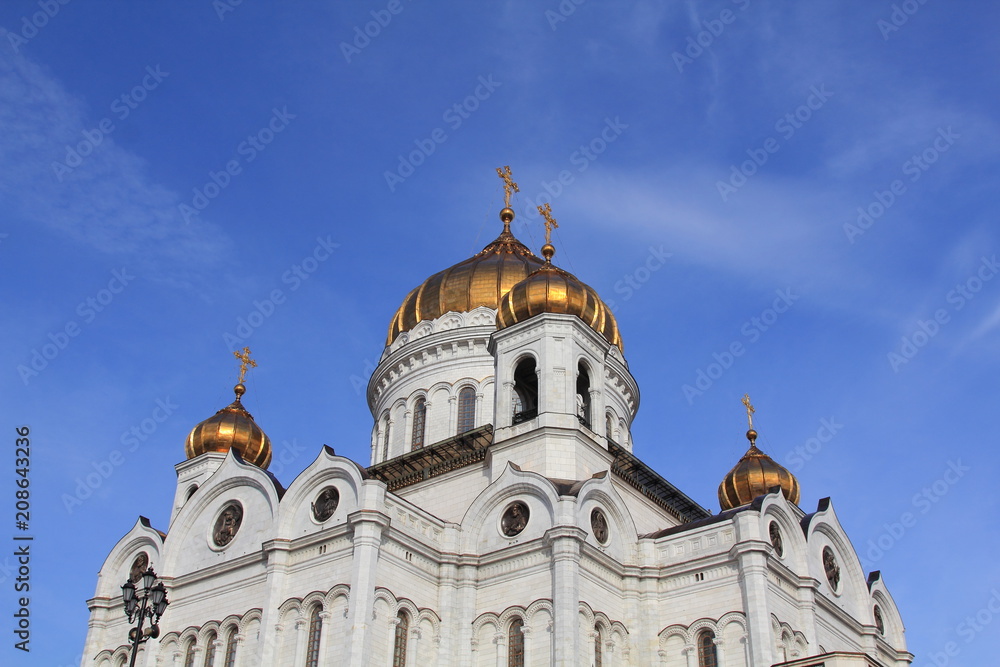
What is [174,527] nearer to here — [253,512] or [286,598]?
[253,512]

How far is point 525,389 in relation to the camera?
26734 millimetres

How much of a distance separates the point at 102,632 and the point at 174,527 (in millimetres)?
3436

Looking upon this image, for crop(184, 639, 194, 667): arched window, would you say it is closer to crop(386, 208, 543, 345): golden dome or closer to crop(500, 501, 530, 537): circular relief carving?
crop(500, 501, 530, 537): circular relief carving

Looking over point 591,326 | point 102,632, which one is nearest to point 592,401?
point 591,326

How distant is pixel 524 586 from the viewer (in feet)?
67.5

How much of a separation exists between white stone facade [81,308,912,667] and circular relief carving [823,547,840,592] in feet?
0.38

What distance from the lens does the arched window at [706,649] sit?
796 inches

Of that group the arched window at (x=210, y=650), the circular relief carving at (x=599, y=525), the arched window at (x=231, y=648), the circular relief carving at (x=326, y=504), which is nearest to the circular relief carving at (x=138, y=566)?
the arched window at (x=210, y=650)

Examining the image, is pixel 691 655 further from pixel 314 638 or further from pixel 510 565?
pixel 314 638

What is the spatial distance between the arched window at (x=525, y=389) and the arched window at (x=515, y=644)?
6321 millimetres

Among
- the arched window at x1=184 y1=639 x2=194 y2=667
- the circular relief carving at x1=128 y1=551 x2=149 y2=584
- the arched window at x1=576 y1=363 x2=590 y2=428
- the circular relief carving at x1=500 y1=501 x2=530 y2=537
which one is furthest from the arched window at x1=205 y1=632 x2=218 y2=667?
the arched window at x1=576 y1=363 x2=590 y2=428

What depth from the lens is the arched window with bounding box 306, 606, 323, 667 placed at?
19547 millimetres

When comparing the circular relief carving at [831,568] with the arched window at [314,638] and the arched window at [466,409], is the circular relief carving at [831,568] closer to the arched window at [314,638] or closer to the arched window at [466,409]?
the arched window at [466,409]

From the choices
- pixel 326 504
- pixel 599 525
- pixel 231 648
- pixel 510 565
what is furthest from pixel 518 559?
pixel 231 648
